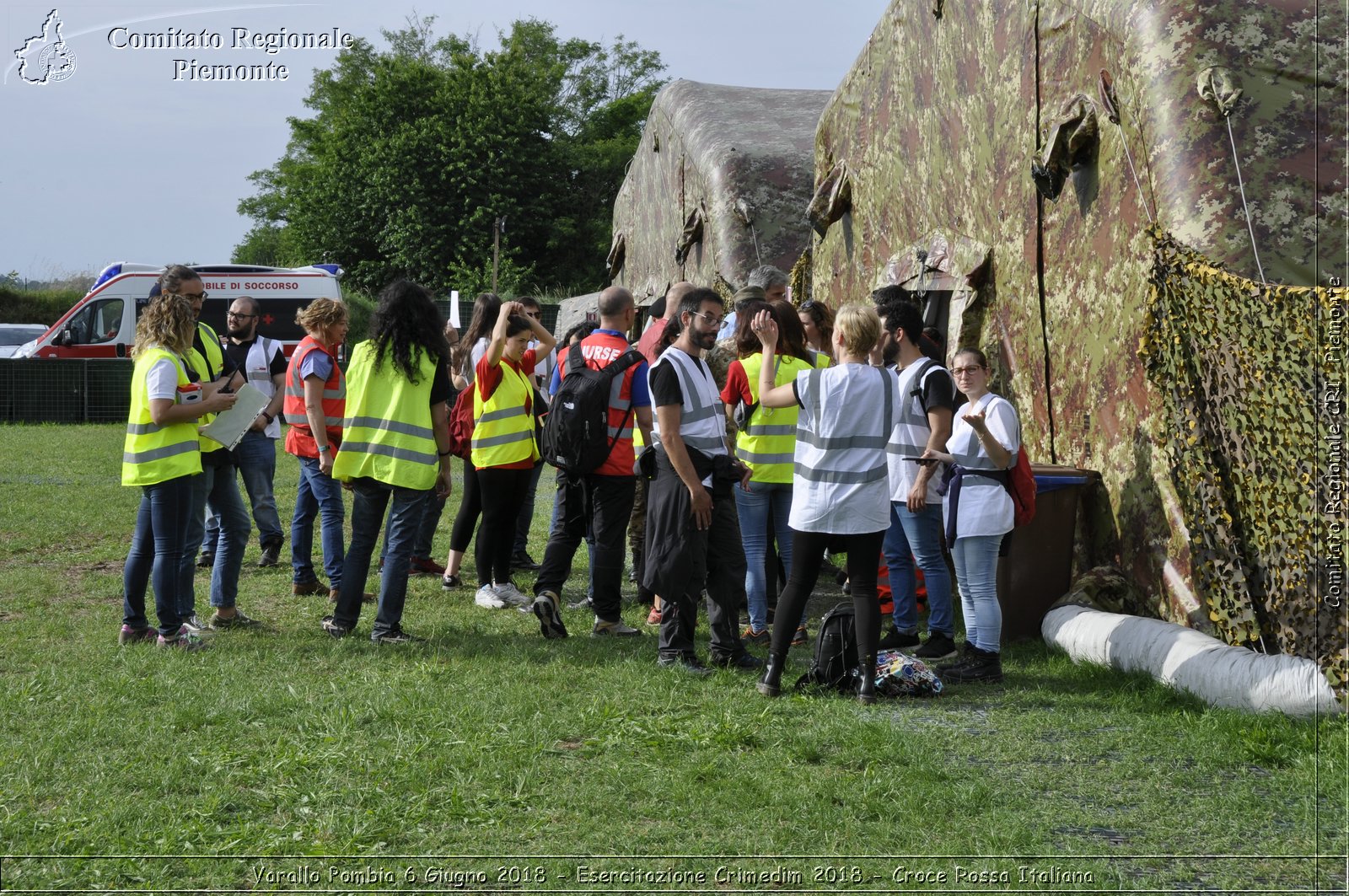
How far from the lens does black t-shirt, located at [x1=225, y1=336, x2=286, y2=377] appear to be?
8352 mm

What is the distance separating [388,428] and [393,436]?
0.18 ft

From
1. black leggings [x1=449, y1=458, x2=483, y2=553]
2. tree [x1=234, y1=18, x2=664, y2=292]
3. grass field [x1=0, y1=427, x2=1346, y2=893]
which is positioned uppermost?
tree [x1=234, y1=18, x2=664, y2=292]

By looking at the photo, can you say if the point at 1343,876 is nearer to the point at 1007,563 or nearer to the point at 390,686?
the point at 1007,563

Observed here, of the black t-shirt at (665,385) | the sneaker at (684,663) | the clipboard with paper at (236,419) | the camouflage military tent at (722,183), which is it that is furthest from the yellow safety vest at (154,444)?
the camouflage military tent at (722,183)

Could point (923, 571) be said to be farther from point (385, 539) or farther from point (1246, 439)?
point (385, 539)

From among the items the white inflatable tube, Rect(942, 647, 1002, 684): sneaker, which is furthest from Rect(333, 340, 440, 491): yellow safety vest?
the white inflatable tube

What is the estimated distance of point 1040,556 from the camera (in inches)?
262

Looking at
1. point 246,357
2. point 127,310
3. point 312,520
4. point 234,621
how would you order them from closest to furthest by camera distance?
point 234,621, point 312,520, point 246,357, point 127,310

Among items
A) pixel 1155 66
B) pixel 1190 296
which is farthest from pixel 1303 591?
pixel 1155 66

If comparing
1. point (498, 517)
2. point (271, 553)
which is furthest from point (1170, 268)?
point (271, 553)

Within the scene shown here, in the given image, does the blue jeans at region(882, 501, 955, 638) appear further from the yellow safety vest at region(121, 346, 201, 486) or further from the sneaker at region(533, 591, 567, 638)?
the yellow safety vest at region(121, 346, 201, 486)

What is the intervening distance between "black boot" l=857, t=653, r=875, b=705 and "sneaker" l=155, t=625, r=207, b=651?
132 inches

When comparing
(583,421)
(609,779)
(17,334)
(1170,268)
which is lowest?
(609,779)

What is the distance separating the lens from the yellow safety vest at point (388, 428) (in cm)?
627
